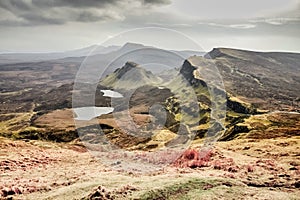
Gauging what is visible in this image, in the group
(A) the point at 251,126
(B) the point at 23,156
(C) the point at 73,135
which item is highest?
(B) the point at 23,156

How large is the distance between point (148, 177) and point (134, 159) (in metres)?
A: 10.7

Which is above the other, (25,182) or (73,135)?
(25,182)

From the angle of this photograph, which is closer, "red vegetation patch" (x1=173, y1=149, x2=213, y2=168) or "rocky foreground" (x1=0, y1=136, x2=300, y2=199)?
"rocky foreground" (x1=0, y1=136, x2=300, y2=199)

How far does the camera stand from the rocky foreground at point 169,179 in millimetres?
25797

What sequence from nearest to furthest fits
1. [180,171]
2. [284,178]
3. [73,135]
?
[284,178], [180,171], [73,135]

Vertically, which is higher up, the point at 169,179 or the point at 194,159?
the point at 169,179

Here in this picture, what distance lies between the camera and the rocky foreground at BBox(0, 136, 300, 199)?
2580cm

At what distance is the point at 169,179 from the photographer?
95.8 feet

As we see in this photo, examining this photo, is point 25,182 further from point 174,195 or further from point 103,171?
point 174,195

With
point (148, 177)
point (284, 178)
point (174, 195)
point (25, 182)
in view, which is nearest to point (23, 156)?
point (25, 182)

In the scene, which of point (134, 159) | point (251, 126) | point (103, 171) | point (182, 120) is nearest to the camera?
point (103, 171)

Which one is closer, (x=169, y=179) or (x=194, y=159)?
(x=169, y=179)

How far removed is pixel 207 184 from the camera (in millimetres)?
27297

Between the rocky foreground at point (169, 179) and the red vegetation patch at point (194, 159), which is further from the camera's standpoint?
the red vegetation patch at point (194, 159)
